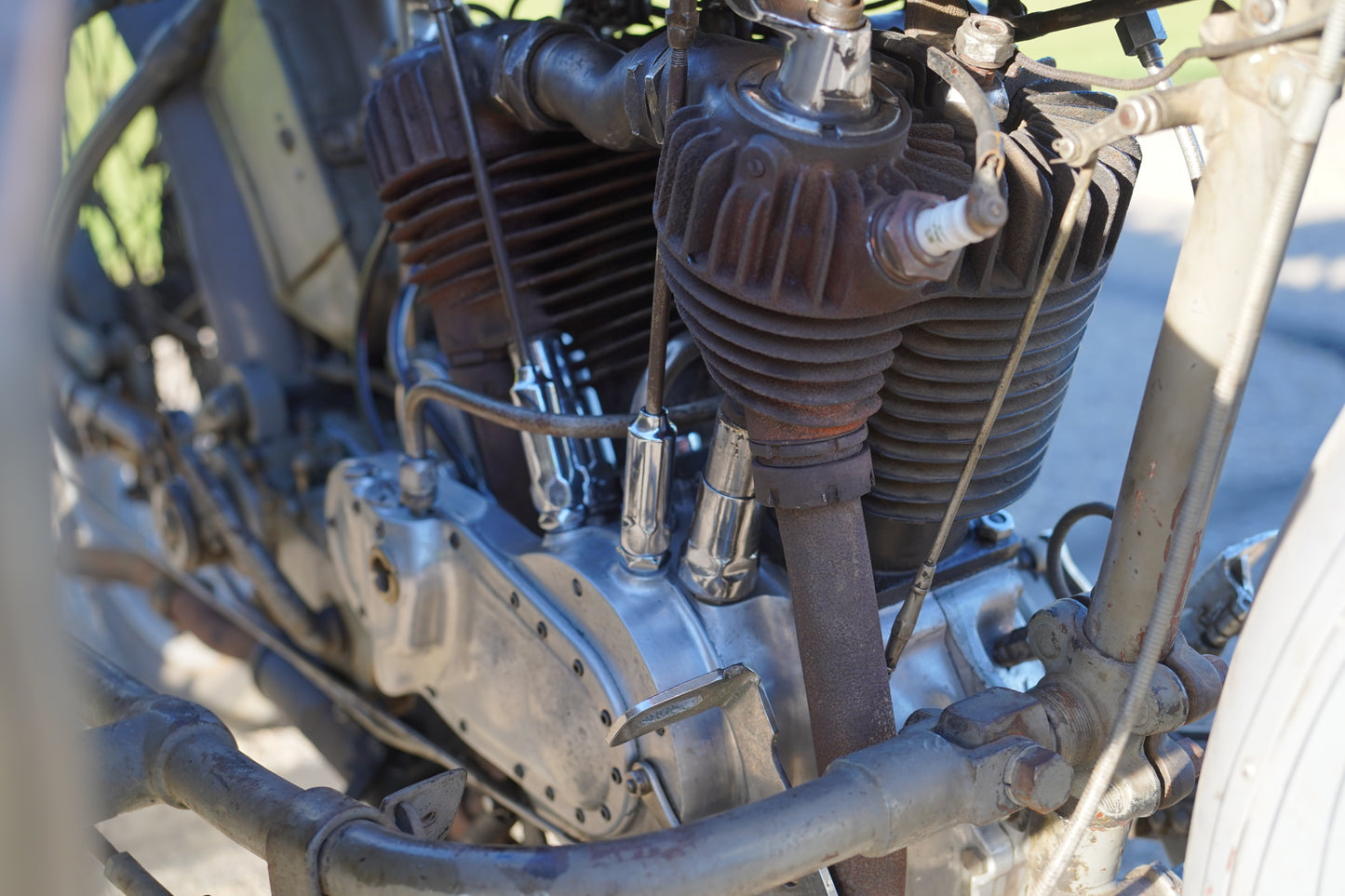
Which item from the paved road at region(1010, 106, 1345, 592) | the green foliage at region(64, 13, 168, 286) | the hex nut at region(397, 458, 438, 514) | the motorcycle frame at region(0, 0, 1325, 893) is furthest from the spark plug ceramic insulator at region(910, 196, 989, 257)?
the green foliage at region(64, 13, 168, 286)

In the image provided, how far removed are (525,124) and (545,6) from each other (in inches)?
125

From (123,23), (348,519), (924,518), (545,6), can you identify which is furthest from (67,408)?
(545,6)

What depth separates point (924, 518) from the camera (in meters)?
0.95

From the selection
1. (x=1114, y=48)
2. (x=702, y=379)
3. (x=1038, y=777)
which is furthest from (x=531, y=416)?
(x=1114, y=48)

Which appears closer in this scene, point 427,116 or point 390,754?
point 427,116

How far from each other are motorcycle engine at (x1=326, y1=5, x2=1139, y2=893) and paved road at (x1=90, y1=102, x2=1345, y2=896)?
83 centimetres

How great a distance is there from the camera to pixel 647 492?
3.25 feet

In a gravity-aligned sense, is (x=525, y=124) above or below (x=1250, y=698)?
above

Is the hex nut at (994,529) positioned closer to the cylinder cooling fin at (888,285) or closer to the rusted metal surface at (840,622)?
the cylinder cooling fin at (888,285)

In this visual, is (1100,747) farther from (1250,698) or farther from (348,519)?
(348,519)

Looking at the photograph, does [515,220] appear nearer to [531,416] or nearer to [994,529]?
[531,416]

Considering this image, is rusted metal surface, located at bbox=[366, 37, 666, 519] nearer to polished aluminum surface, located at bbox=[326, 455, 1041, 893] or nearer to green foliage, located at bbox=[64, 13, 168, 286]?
polished aluminum surface, located at bbox=[326, 455, 1041, 893]

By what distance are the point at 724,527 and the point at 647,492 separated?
0.24 feet

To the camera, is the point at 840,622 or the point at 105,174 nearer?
the point at 840,622
